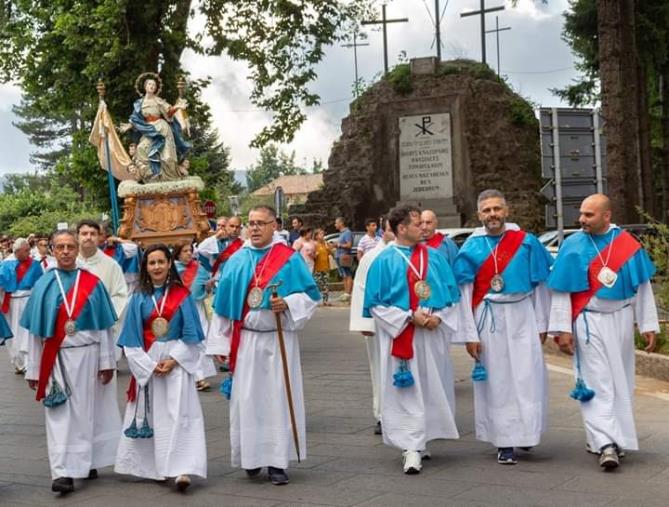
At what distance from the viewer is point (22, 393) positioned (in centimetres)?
1334

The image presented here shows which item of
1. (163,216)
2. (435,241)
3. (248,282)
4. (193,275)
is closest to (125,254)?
(193,275)

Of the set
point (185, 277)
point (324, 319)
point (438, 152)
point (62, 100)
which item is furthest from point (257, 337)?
point (438, 152)

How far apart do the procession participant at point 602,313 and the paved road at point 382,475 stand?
→ 38 cm

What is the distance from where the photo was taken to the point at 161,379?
25.1 feet

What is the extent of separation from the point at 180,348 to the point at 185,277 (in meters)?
5.06

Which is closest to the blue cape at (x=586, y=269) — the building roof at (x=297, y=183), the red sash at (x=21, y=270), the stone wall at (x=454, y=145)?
the red sash at (x=21, y=270)

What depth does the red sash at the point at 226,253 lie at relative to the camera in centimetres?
1343

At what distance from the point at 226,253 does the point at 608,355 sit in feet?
21.2

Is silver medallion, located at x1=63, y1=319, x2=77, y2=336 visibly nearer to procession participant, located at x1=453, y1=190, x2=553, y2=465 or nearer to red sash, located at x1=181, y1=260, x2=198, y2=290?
procession participant, located at x1=453, y1=190, x2=553, y2=465

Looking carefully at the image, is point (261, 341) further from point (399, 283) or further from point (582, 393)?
point (582, 393)

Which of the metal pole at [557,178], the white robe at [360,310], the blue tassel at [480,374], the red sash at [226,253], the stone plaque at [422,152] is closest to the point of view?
the blue tassel at [480,374]

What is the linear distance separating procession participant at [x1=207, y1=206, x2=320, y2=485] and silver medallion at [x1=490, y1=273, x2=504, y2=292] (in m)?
1.26

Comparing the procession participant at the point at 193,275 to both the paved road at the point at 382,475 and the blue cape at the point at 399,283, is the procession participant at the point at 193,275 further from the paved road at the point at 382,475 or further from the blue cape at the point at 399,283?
the blue cape at the point at 399,283

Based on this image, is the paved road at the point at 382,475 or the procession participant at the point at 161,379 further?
the procession participant at the point at 161,379
